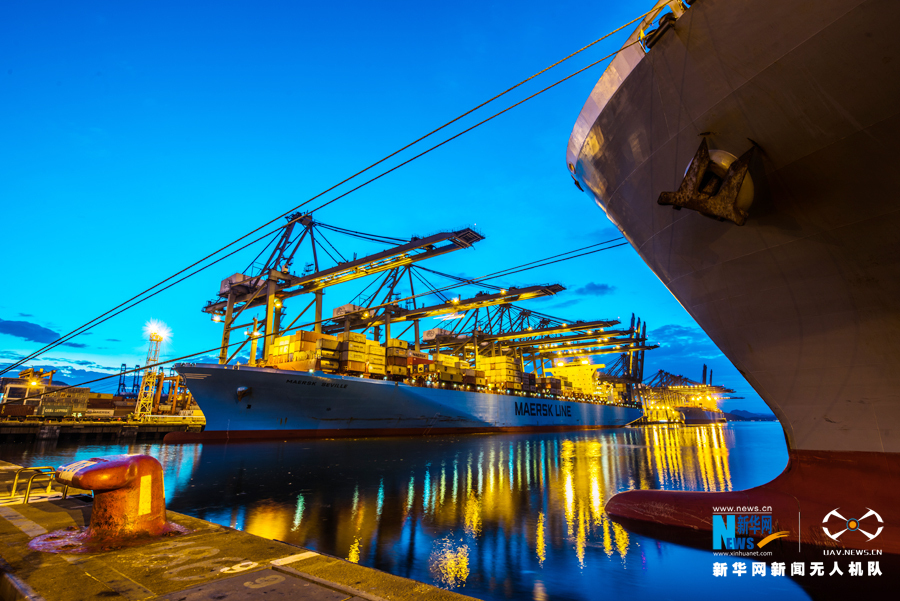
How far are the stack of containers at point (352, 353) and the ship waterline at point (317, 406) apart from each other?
1.73 metres

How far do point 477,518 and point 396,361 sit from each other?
72.8 ft

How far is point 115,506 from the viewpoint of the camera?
371 centimetres

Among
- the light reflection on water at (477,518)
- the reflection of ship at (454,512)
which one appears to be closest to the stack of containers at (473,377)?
the reflection of ship at (454,512)

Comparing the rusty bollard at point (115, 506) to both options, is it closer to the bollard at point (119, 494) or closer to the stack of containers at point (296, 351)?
the bollard at point (119, 494)

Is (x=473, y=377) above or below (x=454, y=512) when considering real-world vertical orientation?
above

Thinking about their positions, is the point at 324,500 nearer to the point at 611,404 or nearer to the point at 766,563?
the point at 766,563

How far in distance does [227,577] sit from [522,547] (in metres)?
3.30

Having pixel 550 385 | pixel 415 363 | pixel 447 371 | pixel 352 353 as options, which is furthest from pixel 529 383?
pixel 352 353

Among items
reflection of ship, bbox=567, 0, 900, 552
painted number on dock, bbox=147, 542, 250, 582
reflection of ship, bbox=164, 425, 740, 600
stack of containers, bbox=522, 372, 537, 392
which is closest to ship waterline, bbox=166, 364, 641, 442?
reflection of ship, bbox=164, 425, 740, 600

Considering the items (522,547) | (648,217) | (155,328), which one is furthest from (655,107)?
(155,328)

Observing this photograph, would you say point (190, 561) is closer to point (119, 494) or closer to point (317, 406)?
point (119, 494)

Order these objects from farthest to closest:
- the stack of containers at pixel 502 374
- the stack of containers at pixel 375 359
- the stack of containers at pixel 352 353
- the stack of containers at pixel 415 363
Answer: the stack of containers at pixel 502 374 < the stack of containers at pixel 415 363 < the stack of containers at pixel 375 359 < the stack of containers at pixel 352 353

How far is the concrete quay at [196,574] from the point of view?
8.61ft

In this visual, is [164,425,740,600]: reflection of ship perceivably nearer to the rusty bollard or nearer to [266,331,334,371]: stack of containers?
the rusty bollard
